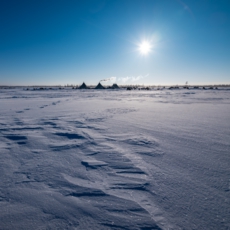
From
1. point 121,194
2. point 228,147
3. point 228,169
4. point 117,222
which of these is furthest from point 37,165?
point 228,147

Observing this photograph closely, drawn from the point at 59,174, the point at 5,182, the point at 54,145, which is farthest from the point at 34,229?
the point at 54,145

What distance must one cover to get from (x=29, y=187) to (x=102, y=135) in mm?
1608

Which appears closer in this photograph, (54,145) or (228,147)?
(228,147)

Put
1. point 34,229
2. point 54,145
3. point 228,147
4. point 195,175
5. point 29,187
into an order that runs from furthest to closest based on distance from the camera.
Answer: point 54,145 < point 228,147 < point 195,175 < point 29,187 < point 34,229

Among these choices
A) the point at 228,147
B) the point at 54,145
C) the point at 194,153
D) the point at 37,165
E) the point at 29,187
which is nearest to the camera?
the point at 29,187

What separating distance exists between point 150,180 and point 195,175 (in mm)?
498

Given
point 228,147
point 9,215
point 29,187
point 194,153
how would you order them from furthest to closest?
point 228,147 < point 194,153 < point 29,187 < point 9,215

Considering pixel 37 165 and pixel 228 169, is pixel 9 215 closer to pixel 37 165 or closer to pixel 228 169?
pixel 37 165

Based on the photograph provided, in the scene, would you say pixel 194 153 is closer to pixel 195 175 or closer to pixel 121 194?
pixel 195 175

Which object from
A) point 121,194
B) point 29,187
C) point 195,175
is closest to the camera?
point 121,194

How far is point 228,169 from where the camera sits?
1641mm

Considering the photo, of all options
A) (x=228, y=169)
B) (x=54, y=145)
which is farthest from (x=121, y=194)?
(x=54, y=145)

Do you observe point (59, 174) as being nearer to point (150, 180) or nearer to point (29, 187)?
point (29, 187)

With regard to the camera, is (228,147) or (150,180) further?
(228,147)
